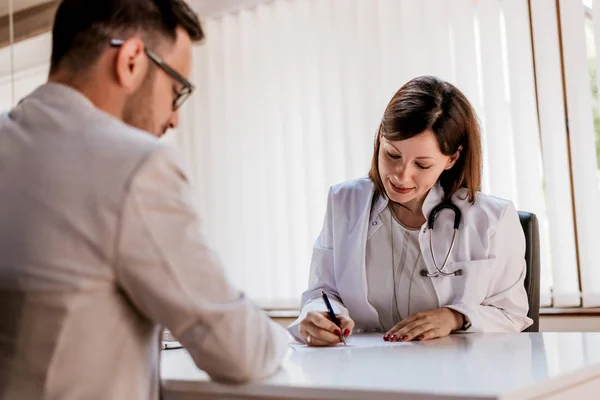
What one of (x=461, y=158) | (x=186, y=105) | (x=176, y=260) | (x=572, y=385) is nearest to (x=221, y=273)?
(x=176, y=260)

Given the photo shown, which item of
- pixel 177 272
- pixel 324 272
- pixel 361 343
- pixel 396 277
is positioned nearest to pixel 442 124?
pixel 396 277

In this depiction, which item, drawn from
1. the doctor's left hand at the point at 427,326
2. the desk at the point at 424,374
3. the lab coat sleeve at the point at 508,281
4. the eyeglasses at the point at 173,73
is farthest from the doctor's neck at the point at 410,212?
the eyeglasses at the point at 173,73

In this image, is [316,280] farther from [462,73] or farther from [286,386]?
[462,73]

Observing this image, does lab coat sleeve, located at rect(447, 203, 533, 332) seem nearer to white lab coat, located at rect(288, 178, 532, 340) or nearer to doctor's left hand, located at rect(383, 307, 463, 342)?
white lab coat, located at rect(288, 178, 532, 340)

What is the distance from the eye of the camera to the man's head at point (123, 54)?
1.14 m

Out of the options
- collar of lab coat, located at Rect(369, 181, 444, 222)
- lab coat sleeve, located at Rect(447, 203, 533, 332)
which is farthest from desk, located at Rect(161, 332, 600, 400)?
collar of lab coat, located at Rect(369, 181, 444, 222)

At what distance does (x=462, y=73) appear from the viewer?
11.2ft

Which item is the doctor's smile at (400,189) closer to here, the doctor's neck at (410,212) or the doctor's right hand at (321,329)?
the doctor's neck at (410,212)

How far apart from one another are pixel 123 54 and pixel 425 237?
1.29 m

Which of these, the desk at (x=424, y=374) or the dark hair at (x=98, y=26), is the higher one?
the dark hair at (x=98, y=26)

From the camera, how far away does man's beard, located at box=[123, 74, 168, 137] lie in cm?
117

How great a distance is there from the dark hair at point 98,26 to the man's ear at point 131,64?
30 mm

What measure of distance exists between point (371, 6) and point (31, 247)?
2.96 metres

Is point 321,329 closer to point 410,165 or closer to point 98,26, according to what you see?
point 410,165
